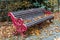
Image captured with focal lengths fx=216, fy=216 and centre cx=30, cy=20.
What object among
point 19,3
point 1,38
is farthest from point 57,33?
point 19,3

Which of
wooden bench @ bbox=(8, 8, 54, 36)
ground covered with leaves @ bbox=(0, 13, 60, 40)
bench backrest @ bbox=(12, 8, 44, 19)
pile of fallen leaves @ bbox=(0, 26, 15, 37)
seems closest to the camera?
wooden bench @ bbox=(8, 8, 54, 36)

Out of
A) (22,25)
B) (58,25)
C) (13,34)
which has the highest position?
(22,25)

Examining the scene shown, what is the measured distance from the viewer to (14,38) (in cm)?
783

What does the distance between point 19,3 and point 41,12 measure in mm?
1803

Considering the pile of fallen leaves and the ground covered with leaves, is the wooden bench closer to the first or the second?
the ground covered with leaves

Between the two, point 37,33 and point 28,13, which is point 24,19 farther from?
point 37,33

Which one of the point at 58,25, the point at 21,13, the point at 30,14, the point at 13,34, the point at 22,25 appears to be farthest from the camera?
the point at 58,25

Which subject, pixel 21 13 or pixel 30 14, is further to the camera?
pixel 30 14

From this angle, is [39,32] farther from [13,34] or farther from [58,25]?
[58,25]

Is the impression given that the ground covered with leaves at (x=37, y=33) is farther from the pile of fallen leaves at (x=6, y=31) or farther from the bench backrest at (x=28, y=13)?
the bench backrest at (x=28, y=13)

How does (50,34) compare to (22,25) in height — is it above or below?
below

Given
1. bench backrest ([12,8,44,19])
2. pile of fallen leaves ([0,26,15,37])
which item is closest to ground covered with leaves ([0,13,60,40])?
pile of fallen leaves ([0,26,15,37])

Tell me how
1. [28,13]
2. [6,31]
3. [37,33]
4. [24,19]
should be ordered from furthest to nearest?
1. [28,13]
2. [24,19]
3. [6,31]
4. [37,33]

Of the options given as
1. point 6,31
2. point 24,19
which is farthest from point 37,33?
point 6,31
